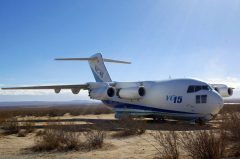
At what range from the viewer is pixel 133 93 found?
1055 inches

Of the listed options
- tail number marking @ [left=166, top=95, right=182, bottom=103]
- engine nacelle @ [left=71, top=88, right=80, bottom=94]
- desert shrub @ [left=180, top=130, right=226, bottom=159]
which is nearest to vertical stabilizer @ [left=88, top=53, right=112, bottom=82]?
engine nacelle @ [left=71, top=88, right=80, bottom=94]

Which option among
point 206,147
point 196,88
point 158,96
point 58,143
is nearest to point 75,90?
point 158,96

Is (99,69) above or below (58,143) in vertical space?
above

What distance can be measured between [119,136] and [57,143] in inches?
158

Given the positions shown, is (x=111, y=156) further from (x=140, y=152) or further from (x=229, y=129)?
(x=229, y=129)

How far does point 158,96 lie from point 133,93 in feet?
8.46

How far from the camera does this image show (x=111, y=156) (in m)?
9.79

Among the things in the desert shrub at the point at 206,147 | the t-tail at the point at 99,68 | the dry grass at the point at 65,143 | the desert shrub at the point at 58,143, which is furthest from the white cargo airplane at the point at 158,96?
the desert shrub at the point at 206,147

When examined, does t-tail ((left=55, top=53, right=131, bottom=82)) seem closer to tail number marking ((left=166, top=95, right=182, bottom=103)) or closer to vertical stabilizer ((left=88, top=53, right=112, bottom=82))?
vertical stabilizer ((left=88, top=53, right=112, bottom=82))

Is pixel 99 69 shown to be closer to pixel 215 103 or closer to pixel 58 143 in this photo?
pixel 215 103

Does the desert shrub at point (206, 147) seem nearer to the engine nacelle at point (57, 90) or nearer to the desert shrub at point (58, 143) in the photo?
the desert shrub at point (58, 143)

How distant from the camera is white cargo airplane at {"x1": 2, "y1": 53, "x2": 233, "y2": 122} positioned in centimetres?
2198

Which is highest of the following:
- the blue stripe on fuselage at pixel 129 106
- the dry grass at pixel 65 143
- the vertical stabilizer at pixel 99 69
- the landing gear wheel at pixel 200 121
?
the vertical stabilizer at pixel 99 69

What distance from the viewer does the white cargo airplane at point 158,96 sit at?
72.1ft
